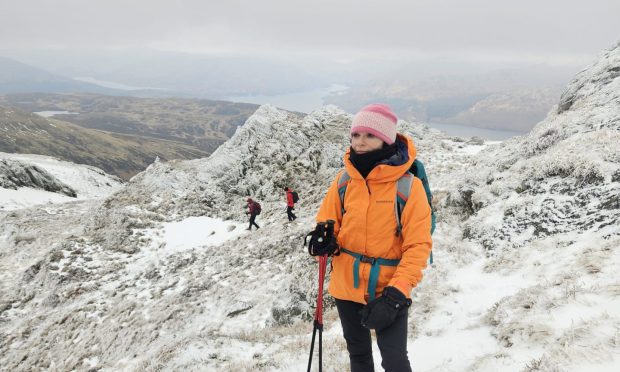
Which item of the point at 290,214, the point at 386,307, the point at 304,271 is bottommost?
the point at 290,214

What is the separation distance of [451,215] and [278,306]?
775cm

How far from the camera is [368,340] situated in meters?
4.81

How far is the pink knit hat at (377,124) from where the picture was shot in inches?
168

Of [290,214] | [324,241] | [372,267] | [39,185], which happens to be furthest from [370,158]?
[39,185]

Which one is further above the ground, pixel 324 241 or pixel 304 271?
pixel 324 241

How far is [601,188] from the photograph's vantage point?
9.97 metres

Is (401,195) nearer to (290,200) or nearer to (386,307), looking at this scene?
(386,307)

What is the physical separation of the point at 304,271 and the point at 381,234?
9.73 m

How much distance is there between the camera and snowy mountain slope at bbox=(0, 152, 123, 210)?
1670 inches

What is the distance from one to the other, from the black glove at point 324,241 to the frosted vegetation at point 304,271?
309 cm

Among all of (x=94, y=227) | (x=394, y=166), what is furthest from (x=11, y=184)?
(x=394, y=166)

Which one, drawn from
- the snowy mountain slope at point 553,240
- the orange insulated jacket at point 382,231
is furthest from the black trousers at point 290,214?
the orange insulated jacket at point 382,231

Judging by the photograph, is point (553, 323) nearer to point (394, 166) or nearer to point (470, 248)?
point (394, 166)

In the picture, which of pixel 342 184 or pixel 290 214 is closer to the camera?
pixel 342 184
